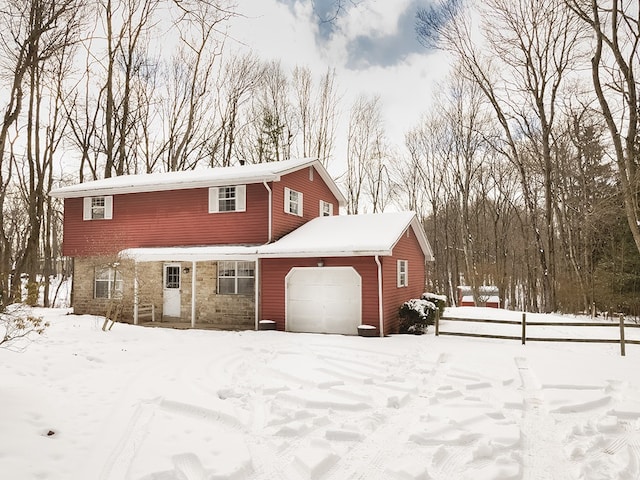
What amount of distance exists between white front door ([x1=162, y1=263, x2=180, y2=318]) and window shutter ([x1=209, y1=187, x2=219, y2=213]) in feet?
8.30

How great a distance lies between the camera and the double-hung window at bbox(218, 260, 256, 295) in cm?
1436

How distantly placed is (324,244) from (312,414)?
7826mm

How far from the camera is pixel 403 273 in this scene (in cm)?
1520

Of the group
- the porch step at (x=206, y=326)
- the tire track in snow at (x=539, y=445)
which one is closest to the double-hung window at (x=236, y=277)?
the porch step at (x=206, y=326)

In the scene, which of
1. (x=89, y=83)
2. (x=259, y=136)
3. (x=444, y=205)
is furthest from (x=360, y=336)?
(x=89, y=83)

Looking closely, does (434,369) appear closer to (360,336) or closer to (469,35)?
(360,336)

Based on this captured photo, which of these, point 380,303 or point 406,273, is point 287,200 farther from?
point 380,303

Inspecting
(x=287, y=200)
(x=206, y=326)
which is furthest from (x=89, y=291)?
(x=287, y=200)

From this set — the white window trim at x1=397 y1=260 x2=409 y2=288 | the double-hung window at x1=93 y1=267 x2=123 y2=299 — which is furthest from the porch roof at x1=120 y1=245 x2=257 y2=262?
the white window trim at x1=397 y1=260 x2=409 y2=288

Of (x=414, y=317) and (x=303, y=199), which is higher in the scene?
(x=303, y=199)

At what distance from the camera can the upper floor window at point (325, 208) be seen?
18.8 metres

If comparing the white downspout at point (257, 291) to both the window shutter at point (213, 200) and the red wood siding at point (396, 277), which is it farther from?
the red wood siding at point (396, 277)

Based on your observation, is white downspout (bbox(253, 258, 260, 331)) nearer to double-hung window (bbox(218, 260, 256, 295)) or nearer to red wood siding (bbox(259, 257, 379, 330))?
red wood siding (bbox(259, 257, 379, 330))

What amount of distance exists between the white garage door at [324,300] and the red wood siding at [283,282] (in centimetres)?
18
